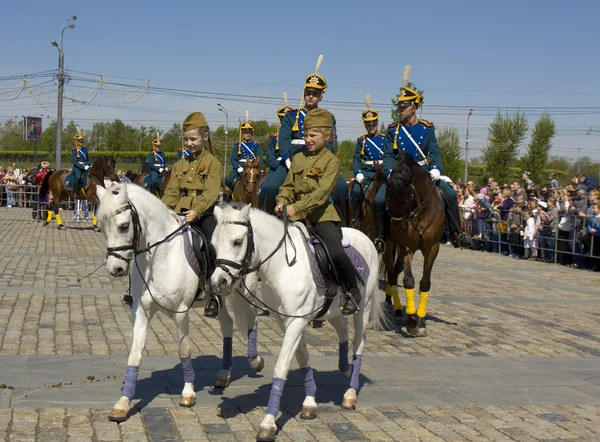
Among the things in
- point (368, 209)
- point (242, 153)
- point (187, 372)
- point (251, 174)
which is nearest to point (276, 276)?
point (187, 372)

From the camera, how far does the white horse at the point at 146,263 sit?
6805 mm

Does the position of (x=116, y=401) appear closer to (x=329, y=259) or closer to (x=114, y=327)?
(x=329, y=259)

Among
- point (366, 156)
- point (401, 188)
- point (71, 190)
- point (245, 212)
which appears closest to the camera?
point (245, 212)

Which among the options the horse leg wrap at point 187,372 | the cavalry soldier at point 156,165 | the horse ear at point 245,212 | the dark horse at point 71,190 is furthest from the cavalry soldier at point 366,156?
the cavalry soldier at point 156,165

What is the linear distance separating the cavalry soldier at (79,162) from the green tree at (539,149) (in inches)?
2156

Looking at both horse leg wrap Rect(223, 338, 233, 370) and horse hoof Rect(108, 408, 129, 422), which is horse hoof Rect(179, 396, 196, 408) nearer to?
horse hoof Rect(108, 408, 129, 422)

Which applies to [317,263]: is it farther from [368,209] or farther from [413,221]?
[368,209]

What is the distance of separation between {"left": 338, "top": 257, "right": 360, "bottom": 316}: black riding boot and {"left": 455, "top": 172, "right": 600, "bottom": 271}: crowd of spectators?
1553 cm

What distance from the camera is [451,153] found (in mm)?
81875

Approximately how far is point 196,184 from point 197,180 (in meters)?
0.04

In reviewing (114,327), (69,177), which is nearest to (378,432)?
(114,327)

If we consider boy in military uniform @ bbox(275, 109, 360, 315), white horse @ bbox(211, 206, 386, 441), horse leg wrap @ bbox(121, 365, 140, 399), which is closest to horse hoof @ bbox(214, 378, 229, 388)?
white horse @ bbox(211, 206, 386, 441)

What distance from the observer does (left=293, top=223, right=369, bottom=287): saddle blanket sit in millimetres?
7172

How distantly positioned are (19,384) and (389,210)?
5.95m
